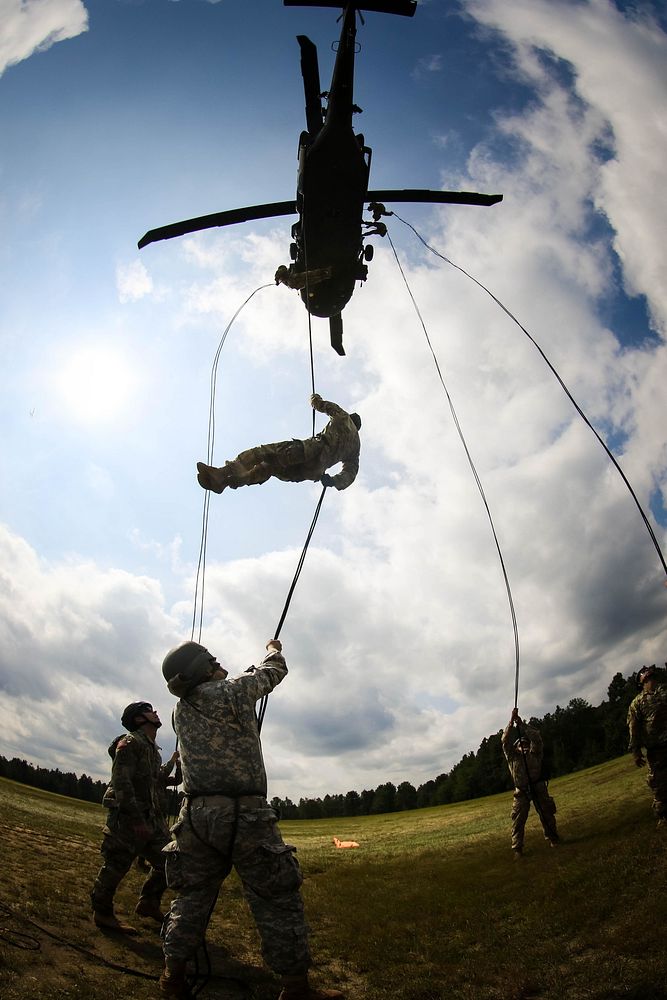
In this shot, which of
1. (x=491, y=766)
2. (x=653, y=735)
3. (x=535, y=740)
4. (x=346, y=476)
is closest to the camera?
(x=346, y=476)

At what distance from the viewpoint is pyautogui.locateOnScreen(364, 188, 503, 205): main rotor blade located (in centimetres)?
761

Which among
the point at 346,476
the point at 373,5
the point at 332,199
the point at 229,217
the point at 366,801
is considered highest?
the point at 373,5

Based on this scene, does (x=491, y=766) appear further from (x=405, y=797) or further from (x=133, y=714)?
(x=133, y=714)

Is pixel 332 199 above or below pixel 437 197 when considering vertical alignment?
A: below

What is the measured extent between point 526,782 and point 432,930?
3.92m

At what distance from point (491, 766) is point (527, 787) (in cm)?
4923

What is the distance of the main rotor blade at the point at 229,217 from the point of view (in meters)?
7.55

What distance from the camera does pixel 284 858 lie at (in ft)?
10.6

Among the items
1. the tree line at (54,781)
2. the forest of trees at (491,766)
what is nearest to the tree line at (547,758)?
the forest of trees at (491,766)

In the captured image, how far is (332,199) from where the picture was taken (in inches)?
271

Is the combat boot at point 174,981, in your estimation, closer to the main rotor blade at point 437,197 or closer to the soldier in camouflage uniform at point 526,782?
the soldier in camouflage uniform at point 526,782

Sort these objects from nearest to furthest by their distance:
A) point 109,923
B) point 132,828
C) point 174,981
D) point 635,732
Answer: point 174,981, point 109,923, point 132,828, point 635,732

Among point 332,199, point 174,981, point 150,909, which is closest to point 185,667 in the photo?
point 174,981

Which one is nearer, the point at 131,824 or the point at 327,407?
the point at 131,824
